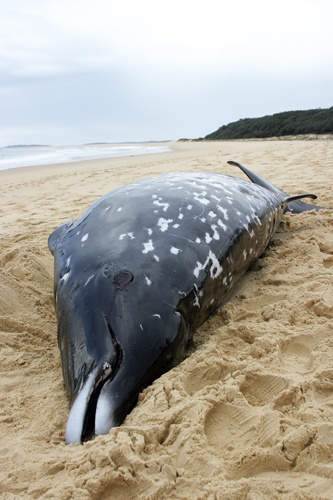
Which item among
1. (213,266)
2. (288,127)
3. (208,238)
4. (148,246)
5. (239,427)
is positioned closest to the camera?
(239,427)

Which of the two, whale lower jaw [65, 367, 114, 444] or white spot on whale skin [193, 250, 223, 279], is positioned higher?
white spot on whale skin [193, 250, 223, 279]

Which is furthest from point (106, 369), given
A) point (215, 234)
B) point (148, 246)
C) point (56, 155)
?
point (56, 155)

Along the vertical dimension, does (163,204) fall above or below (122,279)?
above

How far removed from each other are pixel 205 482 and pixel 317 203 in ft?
14.0

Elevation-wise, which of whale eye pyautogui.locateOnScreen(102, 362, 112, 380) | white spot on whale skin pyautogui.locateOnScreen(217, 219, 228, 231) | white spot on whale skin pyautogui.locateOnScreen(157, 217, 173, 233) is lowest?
whale eye pyautogui.locateOnScreen(102, 362, 112, 380)

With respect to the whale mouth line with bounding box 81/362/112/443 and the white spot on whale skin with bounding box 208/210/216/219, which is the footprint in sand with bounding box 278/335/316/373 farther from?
the white spot on whale skin with bounding box 208/210/216/219

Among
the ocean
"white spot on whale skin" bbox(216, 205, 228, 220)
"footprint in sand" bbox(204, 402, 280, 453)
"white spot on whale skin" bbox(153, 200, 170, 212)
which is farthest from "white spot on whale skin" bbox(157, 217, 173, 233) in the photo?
the ocean

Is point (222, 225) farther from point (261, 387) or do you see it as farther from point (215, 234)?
point (261, 387)

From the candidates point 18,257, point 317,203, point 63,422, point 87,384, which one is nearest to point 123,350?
point 87,384

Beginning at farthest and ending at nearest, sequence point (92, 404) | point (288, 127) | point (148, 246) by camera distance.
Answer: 1. point (288, 127)
2. point (148, 246)
3. point (92, 404)

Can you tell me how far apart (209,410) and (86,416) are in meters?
0.48

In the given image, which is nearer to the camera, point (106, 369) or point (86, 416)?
point (86, 416)

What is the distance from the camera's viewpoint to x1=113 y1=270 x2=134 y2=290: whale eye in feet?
6.73

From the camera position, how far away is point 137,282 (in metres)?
2.09
